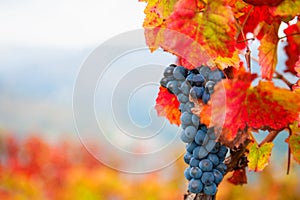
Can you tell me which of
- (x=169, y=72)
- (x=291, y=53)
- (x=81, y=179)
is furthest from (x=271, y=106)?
(x=81, y=179)

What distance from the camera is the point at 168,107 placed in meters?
0.75

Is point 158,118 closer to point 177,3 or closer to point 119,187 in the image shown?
point 177,3

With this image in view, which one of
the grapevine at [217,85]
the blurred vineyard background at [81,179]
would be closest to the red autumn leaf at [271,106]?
the grapevine at [217,85]

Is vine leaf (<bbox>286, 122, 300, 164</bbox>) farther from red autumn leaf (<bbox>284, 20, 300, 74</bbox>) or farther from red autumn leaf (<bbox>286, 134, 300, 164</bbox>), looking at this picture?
red autumn leaf (<bbox>284, 20, 300, 74</bbox>)

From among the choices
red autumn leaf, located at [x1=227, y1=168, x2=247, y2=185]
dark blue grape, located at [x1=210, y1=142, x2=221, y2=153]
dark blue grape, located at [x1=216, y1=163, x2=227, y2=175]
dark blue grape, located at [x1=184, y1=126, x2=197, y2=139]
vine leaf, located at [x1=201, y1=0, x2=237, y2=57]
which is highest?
vine leaf, located at [x1=201, y1=0, x2=237, y2=57]

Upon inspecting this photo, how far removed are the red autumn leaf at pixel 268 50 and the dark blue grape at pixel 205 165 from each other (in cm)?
15

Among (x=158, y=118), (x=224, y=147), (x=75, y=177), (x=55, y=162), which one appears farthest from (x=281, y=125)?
(x=55, y=162)

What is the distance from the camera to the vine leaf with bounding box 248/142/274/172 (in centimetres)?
71

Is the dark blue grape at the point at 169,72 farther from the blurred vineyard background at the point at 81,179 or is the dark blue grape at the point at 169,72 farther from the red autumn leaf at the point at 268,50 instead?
the blurred vineyard background at the point at 81,179

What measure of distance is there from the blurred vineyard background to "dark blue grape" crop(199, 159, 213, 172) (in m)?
1.35

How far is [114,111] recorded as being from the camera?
0.72 m

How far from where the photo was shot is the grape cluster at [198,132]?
65 centimetres

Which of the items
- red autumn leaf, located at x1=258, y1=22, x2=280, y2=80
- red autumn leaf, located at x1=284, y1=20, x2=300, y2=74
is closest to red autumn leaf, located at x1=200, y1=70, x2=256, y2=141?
red autumn leaf, located at x1=258, y1=22, x2=280, y2=80

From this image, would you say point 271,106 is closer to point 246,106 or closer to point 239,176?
point 246,106
